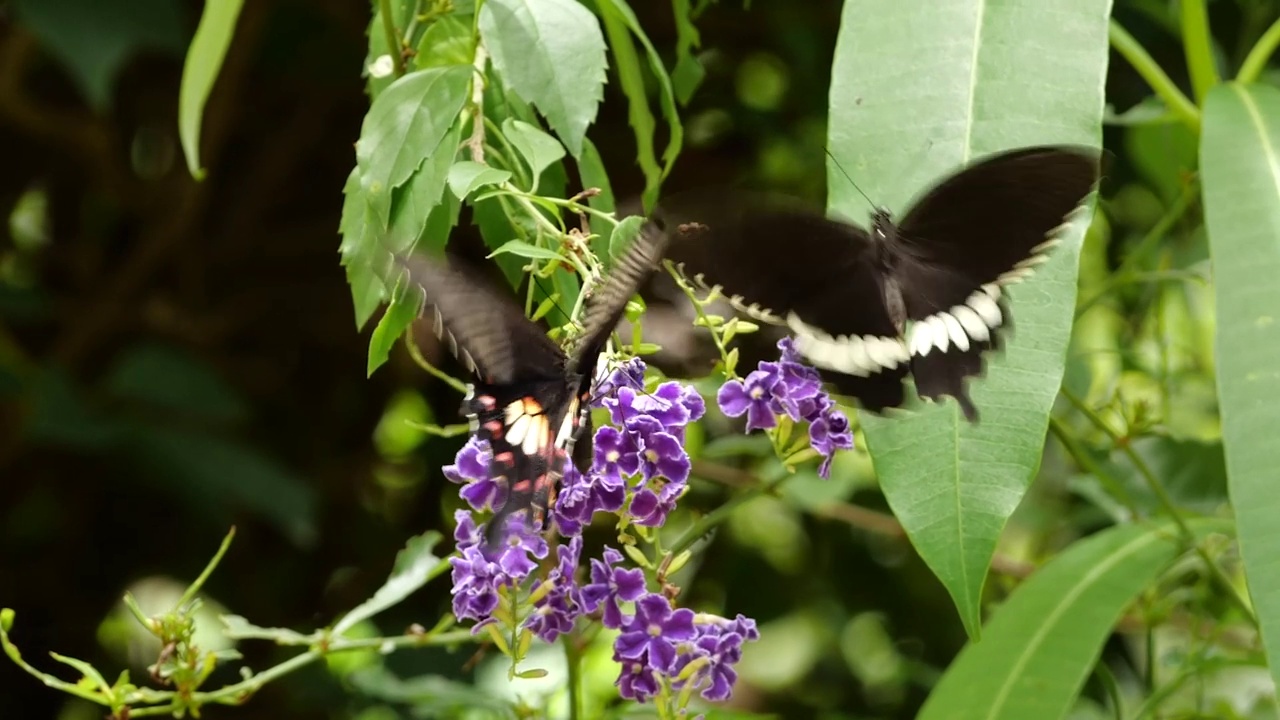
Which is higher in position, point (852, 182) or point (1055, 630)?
point (852, 182)

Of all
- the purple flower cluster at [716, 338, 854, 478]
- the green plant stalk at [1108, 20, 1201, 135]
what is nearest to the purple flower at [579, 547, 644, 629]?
the purple flower cluster at [716, 338, 854, 478]

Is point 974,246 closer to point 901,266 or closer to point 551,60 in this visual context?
point 901,266

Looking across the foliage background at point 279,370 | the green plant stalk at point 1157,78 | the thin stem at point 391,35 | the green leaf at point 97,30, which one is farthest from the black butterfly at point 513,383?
the foliage background at point 279,370

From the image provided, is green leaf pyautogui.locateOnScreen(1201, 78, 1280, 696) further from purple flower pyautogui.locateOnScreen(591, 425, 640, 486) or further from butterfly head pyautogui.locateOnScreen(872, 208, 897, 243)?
purple flower pyautogui.locateOnScreen(591, 425, 640, 486)

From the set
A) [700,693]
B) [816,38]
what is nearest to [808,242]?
[700,693]

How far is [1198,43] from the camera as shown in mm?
1108

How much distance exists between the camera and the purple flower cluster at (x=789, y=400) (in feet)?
2.52

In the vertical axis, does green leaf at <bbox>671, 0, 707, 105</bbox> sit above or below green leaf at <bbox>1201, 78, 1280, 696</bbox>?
above

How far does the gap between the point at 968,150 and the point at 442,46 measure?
341 millimetres

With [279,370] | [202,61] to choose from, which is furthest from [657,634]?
[279,370]

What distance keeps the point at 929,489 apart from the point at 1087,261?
1.37 m

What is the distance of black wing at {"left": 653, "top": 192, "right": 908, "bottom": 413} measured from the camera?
750 millimetres

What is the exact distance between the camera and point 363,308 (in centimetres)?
83

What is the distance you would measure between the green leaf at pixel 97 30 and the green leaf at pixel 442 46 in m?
0.75
